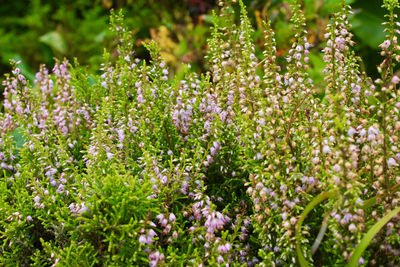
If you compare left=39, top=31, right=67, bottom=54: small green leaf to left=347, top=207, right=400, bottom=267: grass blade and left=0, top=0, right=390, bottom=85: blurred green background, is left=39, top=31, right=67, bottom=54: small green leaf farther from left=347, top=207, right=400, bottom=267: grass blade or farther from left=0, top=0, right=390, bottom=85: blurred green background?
left=347, top=207, right=400, bottom=267: grass blade

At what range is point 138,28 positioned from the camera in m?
8.47

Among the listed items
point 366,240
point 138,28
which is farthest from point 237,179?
point 138,28

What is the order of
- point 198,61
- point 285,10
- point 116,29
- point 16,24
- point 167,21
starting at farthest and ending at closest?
1. point 16,24
2. point 167,21
3. point 198,61
4. point 285,10
5. point 116,29

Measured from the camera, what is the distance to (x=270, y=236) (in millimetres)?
2252

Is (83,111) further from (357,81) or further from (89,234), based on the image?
(357,81)

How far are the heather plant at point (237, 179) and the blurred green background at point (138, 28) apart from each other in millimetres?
3656

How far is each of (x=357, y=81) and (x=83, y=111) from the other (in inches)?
81.0

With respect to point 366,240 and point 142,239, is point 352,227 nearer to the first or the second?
point 366,240

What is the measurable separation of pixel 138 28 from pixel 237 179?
256 inches

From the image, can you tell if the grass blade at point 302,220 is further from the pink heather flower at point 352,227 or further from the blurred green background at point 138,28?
the blurred green background at point 138,28

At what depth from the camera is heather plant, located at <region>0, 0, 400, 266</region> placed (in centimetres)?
201

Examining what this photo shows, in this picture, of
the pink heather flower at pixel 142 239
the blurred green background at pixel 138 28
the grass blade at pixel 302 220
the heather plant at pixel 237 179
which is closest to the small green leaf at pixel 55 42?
the blurred green background at pixel 138 28

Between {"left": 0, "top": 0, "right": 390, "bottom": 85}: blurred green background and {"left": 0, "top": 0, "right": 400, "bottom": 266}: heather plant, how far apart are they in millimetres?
3656

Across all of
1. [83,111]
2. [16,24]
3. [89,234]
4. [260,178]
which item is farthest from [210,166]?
[16,24]
